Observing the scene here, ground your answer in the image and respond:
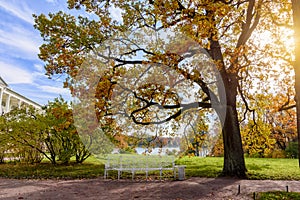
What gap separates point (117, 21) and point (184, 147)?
14.8 ft

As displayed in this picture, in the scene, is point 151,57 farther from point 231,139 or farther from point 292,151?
point 292,151

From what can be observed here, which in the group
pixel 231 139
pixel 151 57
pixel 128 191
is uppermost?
pixel 151 57

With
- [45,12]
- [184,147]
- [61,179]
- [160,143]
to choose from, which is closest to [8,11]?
[45,12]

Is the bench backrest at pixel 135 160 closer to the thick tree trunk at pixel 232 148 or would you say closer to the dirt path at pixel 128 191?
the dirt path at pixel 128 191

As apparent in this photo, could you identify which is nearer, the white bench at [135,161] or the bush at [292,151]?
the white bench at [135,161]

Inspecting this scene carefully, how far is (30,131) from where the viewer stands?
9.55 meters

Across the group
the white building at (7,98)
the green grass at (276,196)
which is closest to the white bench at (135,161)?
the green grass at (276,196)

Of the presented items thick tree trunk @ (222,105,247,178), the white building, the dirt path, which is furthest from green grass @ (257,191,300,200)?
the white building

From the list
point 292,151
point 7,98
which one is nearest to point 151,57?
point 292,151

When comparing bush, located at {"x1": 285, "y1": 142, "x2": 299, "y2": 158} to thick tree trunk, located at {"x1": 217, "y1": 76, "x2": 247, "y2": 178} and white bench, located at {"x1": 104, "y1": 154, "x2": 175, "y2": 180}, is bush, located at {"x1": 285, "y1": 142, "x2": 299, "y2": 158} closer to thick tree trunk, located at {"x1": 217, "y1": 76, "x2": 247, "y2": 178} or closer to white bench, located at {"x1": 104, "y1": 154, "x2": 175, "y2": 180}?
thick tree trunk, located at {"x1": 217, "y1": 76, "x2": 247, "y2": 178}

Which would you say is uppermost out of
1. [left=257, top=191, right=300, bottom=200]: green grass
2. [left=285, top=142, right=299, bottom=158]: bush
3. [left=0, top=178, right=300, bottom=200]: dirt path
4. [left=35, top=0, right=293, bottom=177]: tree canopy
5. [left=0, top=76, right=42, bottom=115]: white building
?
[left=0, top=76, right=42, bottom=115]: white building

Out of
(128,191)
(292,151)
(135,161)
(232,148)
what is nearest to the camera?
(128,191)

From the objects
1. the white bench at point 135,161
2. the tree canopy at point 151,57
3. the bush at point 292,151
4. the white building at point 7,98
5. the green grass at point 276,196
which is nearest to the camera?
the green grass at point 276,196

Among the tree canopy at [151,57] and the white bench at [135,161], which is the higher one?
the tree canopy at [151,57]
